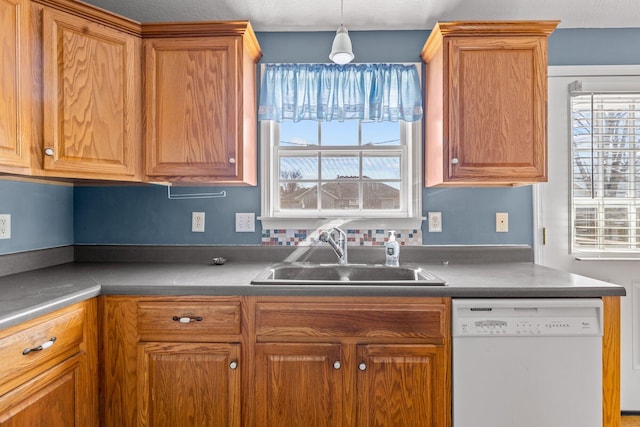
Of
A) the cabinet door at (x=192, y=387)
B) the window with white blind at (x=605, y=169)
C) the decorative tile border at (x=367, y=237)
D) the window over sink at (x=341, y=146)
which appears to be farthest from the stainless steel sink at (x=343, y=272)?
the window with white blind at (x=605, y=169)

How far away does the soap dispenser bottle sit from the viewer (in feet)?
6.43

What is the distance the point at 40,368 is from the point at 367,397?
118cm

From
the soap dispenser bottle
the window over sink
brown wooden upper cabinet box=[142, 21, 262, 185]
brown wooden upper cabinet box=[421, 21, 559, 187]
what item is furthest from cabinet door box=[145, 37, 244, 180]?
brown wooden upper cabinet box=[421, 21, 559, 187]

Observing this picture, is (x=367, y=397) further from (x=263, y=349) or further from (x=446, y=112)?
(x=446, y=112)

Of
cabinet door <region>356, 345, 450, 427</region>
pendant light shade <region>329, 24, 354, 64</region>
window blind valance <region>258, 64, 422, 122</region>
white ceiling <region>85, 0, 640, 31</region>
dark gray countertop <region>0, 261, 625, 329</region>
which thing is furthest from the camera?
window blind valance <region>258, 64, 422, 122</region>

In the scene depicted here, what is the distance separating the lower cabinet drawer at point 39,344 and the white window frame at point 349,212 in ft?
3.41

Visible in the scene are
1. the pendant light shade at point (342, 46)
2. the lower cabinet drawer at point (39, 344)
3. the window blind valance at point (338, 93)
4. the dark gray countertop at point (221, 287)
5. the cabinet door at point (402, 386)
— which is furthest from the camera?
the window blind valance at point (338, 93)

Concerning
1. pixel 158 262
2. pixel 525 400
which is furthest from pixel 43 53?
pixel 525 400

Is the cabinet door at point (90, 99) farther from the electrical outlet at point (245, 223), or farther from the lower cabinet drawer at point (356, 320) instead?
the lower cabinet drawer at point (356, 320)

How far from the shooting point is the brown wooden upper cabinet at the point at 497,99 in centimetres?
174

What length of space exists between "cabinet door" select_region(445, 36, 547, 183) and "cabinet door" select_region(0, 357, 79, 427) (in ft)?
6.08

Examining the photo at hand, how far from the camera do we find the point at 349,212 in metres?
2.20

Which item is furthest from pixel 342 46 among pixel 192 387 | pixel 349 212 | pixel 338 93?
pixel 192 387

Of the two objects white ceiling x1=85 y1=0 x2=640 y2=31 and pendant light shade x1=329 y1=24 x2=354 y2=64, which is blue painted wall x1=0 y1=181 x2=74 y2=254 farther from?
pendant light shade x1=329 y1=24 x2=354 y2=64
